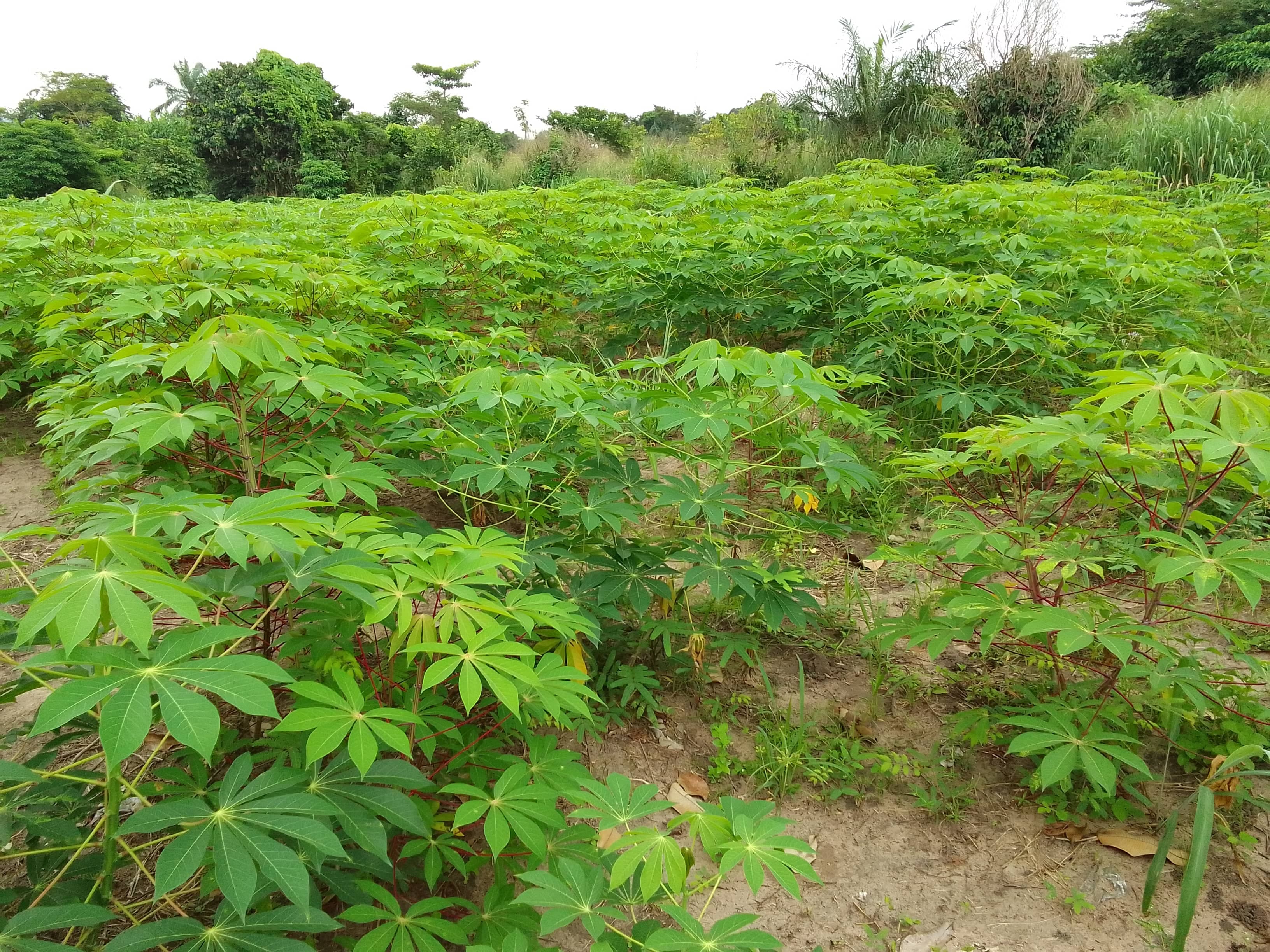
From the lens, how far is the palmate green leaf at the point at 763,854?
1076 millimetres

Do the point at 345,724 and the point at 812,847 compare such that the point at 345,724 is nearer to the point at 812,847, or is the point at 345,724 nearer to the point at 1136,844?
the point at 812,847

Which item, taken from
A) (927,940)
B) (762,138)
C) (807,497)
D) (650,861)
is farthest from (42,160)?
(927,940)

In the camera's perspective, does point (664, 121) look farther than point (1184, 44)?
Yes

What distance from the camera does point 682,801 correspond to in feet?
5.82

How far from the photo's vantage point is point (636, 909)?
1.50 m

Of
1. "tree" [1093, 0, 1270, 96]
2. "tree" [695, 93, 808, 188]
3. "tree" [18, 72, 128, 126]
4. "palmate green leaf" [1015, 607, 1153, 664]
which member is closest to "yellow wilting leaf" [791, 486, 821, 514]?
"palmate green leaf" [1015, 607, 1153, 664]

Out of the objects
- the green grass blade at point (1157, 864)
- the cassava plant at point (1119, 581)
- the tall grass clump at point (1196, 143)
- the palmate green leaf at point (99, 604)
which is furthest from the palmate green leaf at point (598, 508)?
the tall grass clump at point (1196, 143)

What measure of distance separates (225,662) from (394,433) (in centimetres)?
119

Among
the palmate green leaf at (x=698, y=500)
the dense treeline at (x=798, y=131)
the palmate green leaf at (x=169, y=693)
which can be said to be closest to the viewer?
the palmate green leaf at (x=169, y=693)

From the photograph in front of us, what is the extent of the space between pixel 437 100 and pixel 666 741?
3348cm

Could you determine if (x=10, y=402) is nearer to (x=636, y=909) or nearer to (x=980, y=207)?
(x=636, y=909)

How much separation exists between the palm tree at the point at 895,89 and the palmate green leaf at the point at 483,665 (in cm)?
1075

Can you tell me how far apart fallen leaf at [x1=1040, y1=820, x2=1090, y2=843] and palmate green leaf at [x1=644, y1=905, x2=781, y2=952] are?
103 cm

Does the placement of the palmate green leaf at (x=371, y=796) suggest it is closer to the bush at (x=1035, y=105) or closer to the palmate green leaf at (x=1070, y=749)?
the palmate green leaf at (x=1070, y=749)
